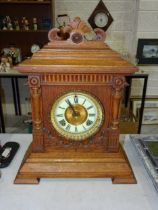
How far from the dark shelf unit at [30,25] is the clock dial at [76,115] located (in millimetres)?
1822

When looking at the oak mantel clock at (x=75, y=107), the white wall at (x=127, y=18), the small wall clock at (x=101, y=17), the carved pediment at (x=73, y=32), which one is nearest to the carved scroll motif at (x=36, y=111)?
the oak mantel clock at (x=75, y=107)

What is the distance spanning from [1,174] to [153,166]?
1.65ft

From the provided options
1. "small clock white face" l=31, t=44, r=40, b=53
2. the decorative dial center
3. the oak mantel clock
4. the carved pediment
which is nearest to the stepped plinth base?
the oak mantel clock

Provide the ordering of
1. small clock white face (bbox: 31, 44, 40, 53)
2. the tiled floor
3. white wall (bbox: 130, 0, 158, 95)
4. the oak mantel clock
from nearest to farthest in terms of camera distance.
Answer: the oak mantel clock → white wall (bbox: 130, 0, 158, 95) → small clock white face (bbox: 31, 44, 40, 53) → the tiled floor

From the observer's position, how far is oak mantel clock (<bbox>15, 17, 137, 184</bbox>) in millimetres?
628

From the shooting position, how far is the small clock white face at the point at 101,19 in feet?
7.76

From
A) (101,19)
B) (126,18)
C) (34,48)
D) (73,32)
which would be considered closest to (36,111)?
(73,32)

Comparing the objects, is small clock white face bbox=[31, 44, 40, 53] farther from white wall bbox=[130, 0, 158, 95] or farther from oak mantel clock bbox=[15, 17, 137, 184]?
oak mantel clock bbox=[15, 17, 137, 184]

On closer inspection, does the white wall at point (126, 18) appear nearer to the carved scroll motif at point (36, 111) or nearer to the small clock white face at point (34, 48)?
the small clock white face at point (34, 48)

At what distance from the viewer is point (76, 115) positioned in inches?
27.3

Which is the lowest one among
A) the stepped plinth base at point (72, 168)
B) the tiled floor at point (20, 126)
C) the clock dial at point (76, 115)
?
the tiled floor at point (20, 126)

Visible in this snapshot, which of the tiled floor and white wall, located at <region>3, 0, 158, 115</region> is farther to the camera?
the tiled floor

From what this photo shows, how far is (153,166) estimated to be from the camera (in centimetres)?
71

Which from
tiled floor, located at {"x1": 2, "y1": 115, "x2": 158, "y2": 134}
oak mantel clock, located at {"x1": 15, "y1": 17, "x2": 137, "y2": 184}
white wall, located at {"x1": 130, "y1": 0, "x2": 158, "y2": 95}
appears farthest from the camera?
tiled floor, located at {"x1": 2, "y1": 115, "x2": 158, "y2": 134}
